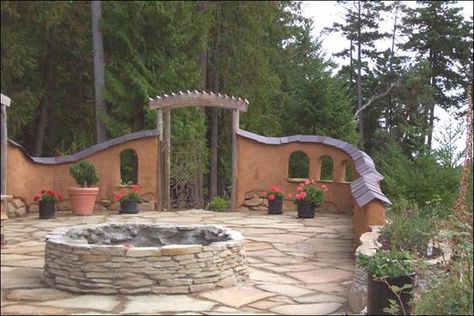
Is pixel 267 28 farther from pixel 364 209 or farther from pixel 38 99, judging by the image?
pixel 364 209

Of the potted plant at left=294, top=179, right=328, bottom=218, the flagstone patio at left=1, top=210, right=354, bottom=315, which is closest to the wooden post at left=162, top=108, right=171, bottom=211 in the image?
the flagstone patio at left=1, top=210, right=354, bottom=315

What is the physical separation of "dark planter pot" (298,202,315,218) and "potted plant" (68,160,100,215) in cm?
372

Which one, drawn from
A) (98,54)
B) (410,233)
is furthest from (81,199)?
(410,233)

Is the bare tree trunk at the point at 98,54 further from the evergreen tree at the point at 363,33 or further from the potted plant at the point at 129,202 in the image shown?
the evergreen tree at the point at 363,33

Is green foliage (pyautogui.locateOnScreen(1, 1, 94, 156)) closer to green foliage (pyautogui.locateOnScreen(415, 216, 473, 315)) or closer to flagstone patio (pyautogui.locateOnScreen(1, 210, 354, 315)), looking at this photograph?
flagstone patio (pyautogui.locateOnScreen(1, 210, 354, 315))

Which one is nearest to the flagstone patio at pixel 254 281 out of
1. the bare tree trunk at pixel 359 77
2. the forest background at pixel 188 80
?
the forest background at pixel 188 80

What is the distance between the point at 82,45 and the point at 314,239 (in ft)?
37.3

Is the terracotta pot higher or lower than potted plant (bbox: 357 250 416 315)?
higher

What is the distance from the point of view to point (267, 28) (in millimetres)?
18672

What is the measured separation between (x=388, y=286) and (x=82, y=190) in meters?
7.21

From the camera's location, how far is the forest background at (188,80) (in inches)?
540

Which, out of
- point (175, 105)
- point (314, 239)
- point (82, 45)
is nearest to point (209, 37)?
point (82, 45)

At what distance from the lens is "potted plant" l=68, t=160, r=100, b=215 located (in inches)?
396

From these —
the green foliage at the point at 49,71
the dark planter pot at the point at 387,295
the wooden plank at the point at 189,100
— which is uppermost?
the green foliage at the point at 49,71
